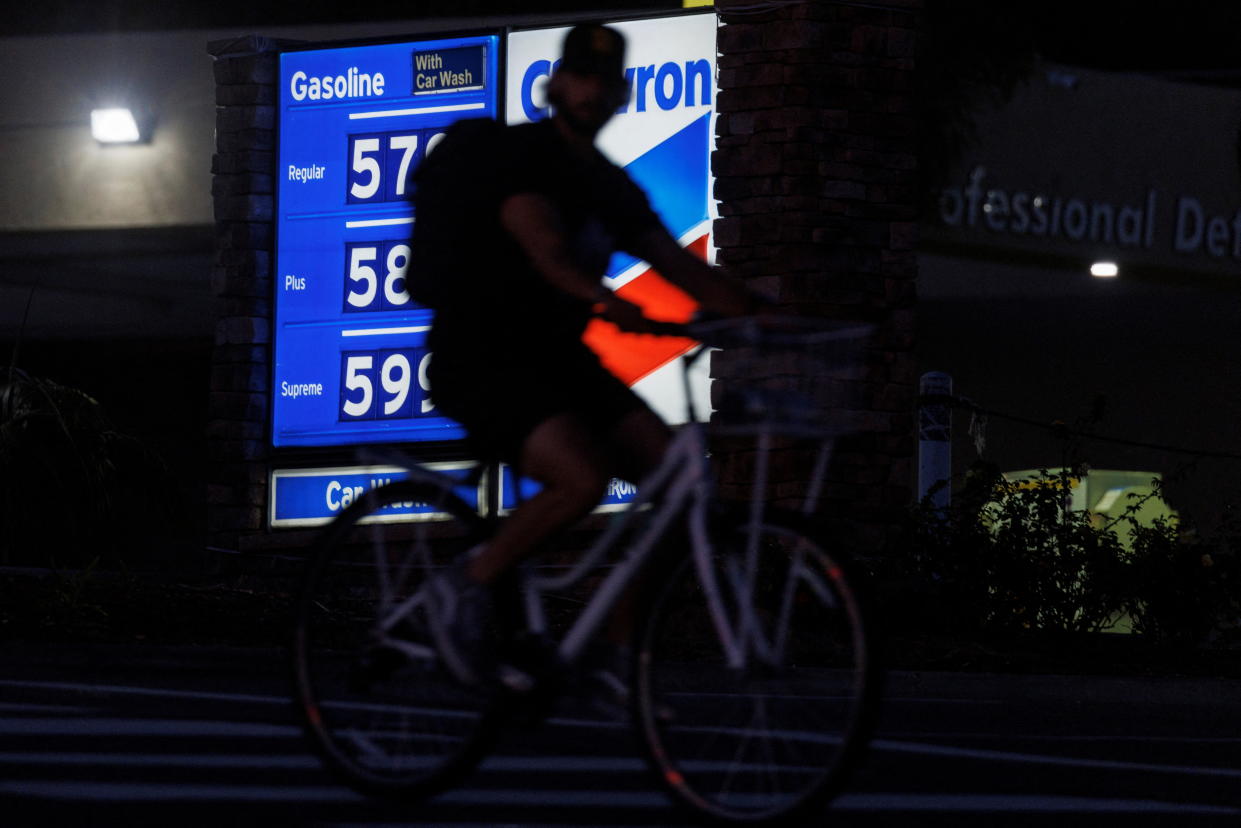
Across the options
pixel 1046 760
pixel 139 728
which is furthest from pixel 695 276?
pixel 139 728

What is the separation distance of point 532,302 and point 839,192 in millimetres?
8037

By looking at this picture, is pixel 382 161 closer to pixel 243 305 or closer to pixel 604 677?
pixel 243 305

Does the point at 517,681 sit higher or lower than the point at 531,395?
lower

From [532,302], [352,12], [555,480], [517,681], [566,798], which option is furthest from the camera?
[352,12]

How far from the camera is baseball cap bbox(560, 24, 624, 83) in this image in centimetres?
548

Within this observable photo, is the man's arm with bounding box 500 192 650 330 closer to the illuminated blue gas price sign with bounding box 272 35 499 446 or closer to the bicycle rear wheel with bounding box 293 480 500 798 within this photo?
the bicycle rear wheel with bounding box 293 480 500 798

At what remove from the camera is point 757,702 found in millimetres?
5125

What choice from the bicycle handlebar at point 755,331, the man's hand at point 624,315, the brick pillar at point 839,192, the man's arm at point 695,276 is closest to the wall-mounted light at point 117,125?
the brick pillar at point 839,192

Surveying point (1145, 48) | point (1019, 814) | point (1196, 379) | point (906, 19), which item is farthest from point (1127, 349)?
point (1019, 814)

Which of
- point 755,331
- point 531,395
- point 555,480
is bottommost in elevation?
point 555,480

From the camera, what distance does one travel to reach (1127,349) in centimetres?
2369

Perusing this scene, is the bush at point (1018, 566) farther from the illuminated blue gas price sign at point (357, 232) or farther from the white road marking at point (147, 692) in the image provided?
the white road marking at point (147, 692)

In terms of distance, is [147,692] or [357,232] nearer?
[147,692]

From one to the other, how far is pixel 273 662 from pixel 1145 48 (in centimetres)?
1896
